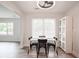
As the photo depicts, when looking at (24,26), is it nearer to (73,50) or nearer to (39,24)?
(39,24)

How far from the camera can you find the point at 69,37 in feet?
18.5

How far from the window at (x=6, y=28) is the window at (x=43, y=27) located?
3422mm

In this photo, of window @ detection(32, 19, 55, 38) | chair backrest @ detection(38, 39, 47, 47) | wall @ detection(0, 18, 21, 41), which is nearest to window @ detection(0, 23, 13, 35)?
wall @ detection(0, 18, 21, 41)

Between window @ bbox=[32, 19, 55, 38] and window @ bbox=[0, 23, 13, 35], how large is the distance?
3422 millimetres

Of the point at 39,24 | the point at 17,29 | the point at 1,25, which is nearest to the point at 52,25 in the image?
the point at 39,24

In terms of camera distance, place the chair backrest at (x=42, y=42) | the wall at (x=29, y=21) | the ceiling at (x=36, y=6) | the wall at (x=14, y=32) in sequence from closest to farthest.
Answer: the ceiling at (x=36, y=6) → the chair backrest at (x=42, y=42) → the wall at (x=29, y=21) → the wall at (x=14, y=32)

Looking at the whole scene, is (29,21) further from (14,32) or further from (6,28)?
(6,28)

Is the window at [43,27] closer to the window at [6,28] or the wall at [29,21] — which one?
the wall at [29,21]

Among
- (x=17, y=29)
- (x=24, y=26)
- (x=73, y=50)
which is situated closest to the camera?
(x=73, y=50)

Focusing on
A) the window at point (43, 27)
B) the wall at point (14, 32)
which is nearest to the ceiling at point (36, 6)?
the window at point (43, 27)

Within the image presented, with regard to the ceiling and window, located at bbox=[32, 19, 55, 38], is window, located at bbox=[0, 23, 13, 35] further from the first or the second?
the ceiling

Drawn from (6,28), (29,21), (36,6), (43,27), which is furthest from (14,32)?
(36,6)

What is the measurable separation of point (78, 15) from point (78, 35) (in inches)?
31.3

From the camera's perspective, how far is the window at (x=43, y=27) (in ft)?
24.8
